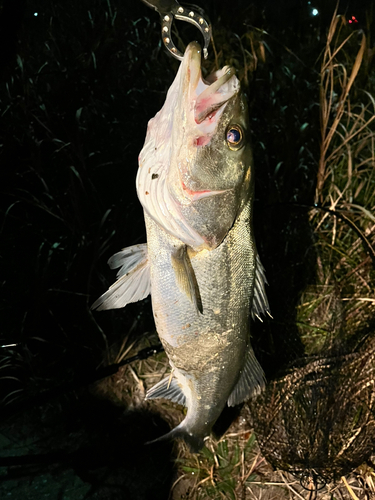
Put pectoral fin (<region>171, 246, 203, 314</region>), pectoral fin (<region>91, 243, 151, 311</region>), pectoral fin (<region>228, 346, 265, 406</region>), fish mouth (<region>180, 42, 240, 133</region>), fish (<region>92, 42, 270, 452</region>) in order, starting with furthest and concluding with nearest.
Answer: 1. pectoral fin (<region>228, 346, 265, 406</region>)
2. pectoral fin (<region>91, 243, 151, 311</region>)
3. pectoral fin (<region>171, 246, 203, 314</region>)
4. fish (<region>92, 42, 270, 452</region>)
5. fish mouth (<region>180, 42, 240, 133</region>)

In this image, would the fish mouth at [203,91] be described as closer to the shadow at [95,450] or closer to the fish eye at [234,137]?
the fish eye at [234,137]

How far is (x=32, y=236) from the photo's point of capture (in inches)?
120

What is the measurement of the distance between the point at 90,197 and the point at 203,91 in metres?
1.88

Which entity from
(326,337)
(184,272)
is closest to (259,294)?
(184,272)

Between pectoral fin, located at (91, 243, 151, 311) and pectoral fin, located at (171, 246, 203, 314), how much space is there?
20 cm

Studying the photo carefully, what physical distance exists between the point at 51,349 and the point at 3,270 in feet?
2.56

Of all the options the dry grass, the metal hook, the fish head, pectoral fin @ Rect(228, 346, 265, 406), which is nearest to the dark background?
the dry grass

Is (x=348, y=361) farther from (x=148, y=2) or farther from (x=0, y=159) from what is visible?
(x=0, y=159)

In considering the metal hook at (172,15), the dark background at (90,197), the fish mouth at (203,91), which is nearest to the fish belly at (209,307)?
the fish mouth at (203,91)

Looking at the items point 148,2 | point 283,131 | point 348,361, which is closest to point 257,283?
point 148,2

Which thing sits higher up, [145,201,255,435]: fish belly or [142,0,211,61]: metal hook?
[142,0,211,61]: metal hook

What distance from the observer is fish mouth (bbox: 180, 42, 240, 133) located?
4.30 ft

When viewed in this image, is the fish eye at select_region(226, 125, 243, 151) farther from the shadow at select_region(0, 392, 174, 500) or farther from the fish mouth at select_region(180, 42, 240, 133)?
the shadow at select_region(0, 392, 174, 500)

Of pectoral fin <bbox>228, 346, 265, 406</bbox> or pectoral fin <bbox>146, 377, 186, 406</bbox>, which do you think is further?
pectoral fin <bbox>146, 377, 186, 406</bbox>
